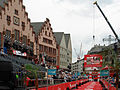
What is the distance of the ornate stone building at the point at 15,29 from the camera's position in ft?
124

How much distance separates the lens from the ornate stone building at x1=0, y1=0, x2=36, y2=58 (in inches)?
1491

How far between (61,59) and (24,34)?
29.7m

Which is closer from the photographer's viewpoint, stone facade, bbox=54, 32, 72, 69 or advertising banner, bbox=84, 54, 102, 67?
advertising banner, bbox=84, 54, 102, 67

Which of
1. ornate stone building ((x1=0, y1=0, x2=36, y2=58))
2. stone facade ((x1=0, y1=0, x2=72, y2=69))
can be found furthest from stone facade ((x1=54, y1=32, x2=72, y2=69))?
ornate stone building ((x1=0, y1=0, x2=36, y2=58))

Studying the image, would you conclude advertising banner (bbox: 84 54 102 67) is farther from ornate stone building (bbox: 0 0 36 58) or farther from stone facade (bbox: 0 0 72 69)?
ornate stone building (bbox: 0 0 36 58)

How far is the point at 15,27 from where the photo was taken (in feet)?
139

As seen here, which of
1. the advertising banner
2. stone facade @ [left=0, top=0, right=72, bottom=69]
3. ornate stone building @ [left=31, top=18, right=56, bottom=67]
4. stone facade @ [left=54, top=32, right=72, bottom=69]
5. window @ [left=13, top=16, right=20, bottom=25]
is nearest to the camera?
stone facade @ [left=0, top=0, right=72, bottom=69]

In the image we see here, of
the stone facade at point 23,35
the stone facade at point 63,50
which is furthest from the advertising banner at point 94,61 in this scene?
the stone facade at point 63,50

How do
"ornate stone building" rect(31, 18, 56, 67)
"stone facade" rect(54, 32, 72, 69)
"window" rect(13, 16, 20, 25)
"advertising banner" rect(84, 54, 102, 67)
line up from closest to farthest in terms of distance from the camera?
"window" rect(13, 16, 20, 25), "ornate stone building" rect(31, 18, 56, 67), "advertising banner" rect(84, 54, 102, 67), "stone facade" rect(54, 32, 72, 69)

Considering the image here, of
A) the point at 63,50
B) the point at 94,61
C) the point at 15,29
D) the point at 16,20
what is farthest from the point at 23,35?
the point at 63,50

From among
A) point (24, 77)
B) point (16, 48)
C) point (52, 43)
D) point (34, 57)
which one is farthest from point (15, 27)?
point (24, 77)

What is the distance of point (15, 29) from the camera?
1666 inches

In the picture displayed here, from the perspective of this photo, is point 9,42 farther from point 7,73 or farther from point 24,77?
point 7,73

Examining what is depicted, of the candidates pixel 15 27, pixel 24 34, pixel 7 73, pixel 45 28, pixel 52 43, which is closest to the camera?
pixel 7 73
